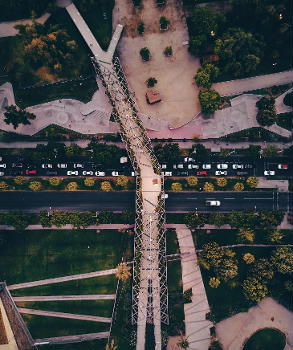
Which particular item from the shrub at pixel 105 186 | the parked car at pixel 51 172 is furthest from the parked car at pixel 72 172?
the shrub at pixel 105 186

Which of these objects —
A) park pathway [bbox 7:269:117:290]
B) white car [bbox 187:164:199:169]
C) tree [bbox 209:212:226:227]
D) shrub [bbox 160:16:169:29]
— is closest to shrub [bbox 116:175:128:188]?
white car [bbox 187:164:199:169]

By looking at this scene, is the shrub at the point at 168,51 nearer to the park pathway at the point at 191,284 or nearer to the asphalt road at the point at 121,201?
the asphalt road at the point at 121,201

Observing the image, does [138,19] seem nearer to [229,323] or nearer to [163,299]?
[163,299]

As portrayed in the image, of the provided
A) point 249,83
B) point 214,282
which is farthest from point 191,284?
point 249,83

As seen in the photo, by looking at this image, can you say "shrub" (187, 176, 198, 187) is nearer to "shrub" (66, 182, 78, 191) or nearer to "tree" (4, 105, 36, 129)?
"shrub" (66, 182, 78, 191)

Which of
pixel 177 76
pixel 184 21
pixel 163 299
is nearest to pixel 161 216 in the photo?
pixel 163 299

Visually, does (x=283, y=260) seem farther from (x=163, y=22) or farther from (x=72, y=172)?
(x=163, y=22)
